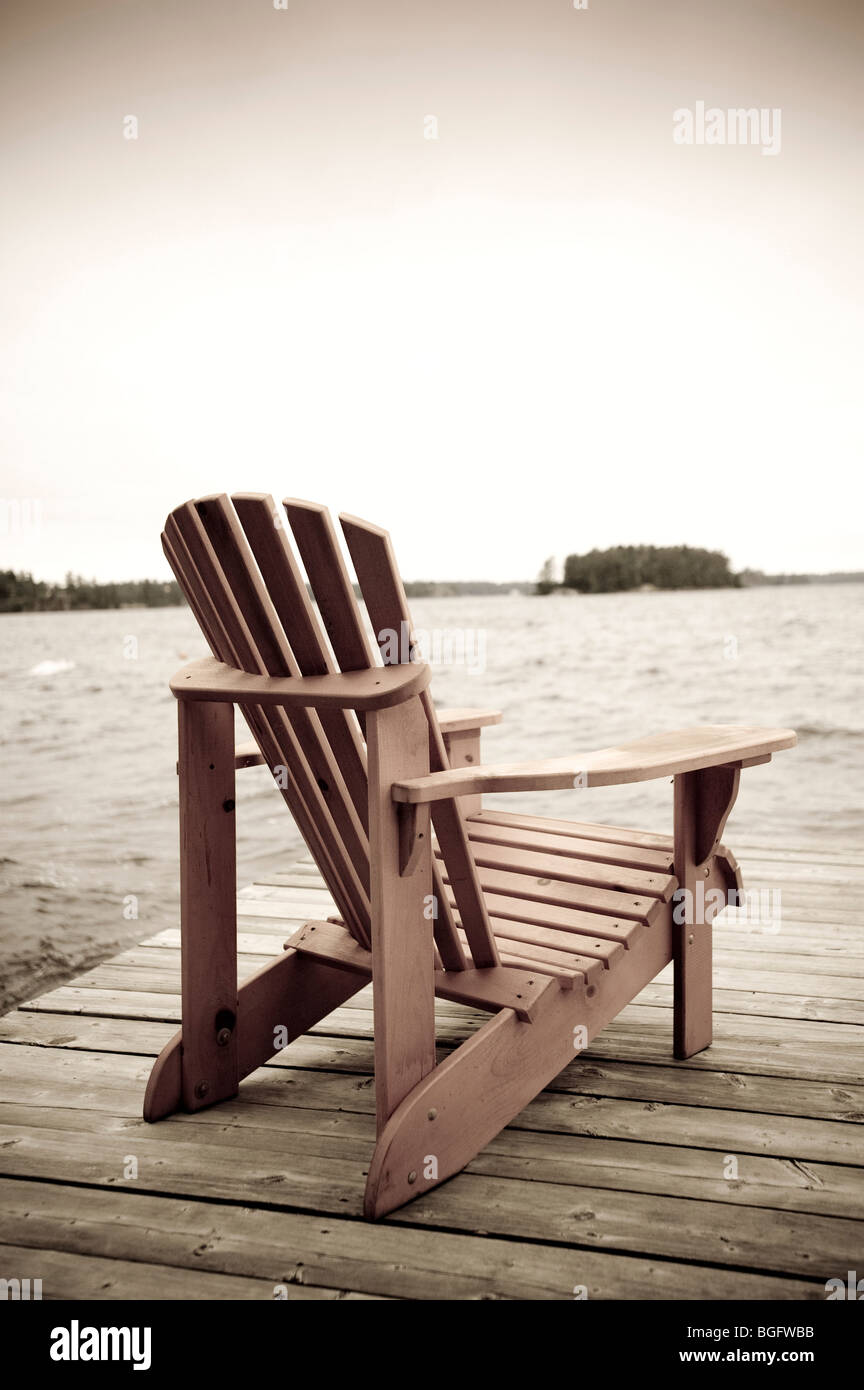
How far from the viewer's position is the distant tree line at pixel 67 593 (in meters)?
16.4

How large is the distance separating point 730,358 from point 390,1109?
2044 centimetres

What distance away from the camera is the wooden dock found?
1273 mm

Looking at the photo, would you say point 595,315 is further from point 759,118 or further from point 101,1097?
point 101,1097

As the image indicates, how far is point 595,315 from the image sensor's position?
2027cm

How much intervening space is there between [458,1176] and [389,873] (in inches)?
21.6

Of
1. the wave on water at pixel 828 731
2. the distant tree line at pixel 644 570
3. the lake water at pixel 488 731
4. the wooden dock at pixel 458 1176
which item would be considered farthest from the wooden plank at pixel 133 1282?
the distant tree line at pixel 644 570

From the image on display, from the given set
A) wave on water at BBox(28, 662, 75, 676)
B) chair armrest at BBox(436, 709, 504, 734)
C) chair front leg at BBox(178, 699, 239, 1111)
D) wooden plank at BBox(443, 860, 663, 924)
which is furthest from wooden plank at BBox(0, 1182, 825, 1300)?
wave on water at BBox(28, 662, 75, 676)

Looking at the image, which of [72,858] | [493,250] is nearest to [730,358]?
[493,250]

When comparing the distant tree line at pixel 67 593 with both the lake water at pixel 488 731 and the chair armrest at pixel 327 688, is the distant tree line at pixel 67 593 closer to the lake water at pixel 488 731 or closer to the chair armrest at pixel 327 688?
the lake water at pixel 488 731

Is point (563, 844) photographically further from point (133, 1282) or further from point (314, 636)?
point (133, 1282)

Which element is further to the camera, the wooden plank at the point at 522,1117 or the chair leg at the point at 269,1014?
the chair leg at the point at 269,1014

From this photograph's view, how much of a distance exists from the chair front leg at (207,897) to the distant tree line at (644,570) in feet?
58.1

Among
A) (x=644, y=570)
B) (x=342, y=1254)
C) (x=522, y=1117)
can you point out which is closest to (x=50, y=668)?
(x=644, y=570)
